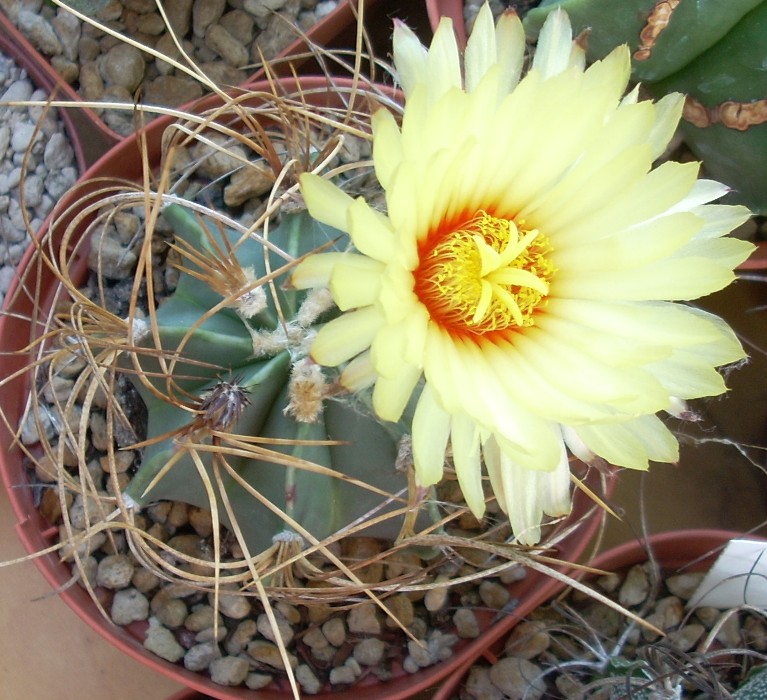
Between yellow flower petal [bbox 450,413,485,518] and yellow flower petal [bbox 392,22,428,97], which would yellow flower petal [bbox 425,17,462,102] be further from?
yellow flower petal [bbox 450,413,485,518]

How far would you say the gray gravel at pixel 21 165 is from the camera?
870 millimetres

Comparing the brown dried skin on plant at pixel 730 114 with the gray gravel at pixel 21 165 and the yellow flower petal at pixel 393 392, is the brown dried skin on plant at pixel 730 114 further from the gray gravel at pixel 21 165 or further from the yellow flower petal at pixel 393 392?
the gray gravel at pixel 21 165

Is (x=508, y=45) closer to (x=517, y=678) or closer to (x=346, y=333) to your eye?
(x=346, y=333)

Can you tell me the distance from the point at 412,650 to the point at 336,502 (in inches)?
10.2

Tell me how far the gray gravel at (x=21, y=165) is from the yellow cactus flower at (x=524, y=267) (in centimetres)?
55

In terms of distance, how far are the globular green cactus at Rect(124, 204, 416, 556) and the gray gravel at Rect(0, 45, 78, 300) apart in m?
0.31

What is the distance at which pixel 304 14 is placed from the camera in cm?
95

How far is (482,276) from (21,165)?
0.63m

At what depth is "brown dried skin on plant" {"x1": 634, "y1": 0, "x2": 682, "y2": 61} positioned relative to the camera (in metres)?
0.66

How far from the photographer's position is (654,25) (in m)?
0.67

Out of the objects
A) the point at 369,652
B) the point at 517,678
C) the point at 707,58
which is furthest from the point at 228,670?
the point at 707,58

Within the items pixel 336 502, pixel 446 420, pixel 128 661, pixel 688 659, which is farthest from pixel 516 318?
pixel 128 661

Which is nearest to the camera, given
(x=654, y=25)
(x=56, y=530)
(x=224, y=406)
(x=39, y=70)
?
(x=224, y=406)

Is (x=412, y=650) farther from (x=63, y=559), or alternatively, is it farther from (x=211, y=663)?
(x=63, y=559)
